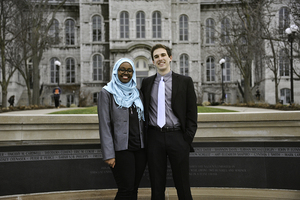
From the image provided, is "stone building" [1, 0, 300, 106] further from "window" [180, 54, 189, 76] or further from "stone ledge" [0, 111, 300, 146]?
"stone ledge" [0, 111, 300, 146]

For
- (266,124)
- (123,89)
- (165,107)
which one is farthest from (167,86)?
(266,124)

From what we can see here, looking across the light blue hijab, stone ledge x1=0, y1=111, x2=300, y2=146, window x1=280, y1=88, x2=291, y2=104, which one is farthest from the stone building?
the light blue hijab

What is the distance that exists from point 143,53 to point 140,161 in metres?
25.6

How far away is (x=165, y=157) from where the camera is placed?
3320 millimetres

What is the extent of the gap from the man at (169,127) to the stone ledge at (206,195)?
952 millimetres

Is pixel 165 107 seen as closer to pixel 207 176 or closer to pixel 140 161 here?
pixel 140 161

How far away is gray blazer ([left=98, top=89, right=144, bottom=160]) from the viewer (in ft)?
10.4

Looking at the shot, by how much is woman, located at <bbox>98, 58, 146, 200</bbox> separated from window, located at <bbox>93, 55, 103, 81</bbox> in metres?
27.4

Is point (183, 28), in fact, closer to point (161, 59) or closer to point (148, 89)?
point (161, 59)

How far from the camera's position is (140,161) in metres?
3.31

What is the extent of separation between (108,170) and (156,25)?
1041 inches

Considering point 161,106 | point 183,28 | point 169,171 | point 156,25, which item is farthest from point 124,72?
point 183,28

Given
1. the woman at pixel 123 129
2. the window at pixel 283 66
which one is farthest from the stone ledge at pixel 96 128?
the window at pixel 283 66

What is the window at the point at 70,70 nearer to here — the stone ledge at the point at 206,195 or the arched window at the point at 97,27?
the arched window at the point at 97,27
